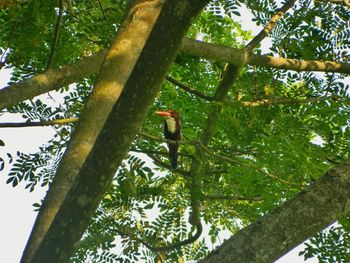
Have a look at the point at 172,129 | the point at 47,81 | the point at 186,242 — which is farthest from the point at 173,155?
the point at 47,81

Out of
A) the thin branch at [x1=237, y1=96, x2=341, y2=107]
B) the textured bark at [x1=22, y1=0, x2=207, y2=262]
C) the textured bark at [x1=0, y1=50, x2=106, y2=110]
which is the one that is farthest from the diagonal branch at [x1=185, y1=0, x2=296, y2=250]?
the textured bark at [x1=22, y1=0, x2=207, y2=262]

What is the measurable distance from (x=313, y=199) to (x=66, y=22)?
128 inches

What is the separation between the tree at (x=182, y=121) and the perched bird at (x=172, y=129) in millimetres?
116

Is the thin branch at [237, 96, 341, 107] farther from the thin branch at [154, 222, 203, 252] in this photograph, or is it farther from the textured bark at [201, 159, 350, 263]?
the textured bark at [201, 159, 350, 263]

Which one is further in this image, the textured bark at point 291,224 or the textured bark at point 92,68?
the textured bark at point 92,68

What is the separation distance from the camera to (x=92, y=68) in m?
4.13

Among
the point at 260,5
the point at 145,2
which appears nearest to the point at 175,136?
the point at 260,5

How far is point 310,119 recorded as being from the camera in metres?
5.51

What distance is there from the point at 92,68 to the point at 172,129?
1.66 meters

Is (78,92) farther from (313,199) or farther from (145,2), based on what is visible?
(313,199)

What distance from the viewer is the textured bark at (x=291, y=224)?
219 cm

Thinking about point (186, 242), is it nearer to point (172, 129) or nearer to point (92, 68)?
point (172, 129)

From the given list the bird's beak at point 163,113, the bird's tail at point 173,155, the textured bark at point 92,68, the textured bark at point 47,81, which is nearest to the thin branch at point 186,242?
the bird's tail at point 173,155

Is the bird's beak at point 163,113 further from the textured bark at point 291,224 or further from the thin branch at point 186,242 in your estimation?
the textured bark at point 291,224
